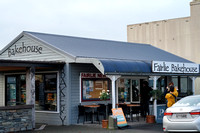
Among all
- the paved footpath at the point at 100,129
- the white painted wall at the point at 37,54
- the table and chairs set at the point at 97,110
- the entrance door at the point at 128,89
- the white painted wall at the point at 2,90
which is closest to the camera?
the paved footpath at the point at 100,129

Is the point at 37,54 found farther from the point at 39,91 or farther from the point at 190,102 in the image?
the point at 190,102

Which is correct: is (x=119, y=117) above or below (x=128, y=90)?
below

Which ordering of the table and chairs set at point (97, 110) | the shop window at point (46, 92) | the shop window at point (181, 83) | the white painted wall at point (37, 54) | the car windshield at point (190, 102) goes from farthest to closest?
1. the shop window at point (181, 83)
2. the shop window at point (46, 92)
3. the white painted wall at point (37, 54)
4. the table and chairs set at point (97, 110)
5. the car windshield at point (190, 102)

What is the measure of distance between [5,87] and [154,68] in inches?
323

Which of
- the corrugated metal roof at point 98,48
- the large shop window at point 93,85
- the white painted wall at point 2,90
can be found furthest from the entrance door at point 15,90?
the large shop window at point 93,85

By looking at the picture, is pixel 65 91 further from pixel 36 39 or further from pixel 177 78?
pixel 177 78

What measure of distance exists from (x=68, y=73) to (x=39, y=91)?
2.41 meters

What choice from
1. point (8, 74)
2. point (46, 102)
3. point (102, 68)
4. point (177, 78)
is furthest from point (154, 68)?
point (177, 78)

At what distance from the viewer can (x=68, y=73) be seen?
17.0 meters

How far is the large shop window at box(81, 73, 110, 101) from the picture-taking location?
58.0 feet

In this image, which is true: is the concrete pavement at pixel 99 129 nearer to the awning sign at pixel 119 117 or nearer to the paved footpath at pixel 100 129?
the paved footpath at pixel 100 129

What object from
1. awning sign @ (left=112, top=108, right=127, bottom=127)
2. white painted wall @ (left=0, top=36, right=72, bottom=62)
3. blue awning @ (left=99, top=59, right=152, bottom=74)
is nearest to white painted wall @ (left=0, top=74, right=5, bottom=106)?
white painted wall @ (left=0, top=36, right=72, bottom=62)

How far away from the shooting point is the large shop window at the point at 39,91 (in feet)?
58.7

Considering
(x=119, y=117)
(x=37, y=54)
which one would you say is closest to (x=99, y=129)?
(x=119, y=117)
